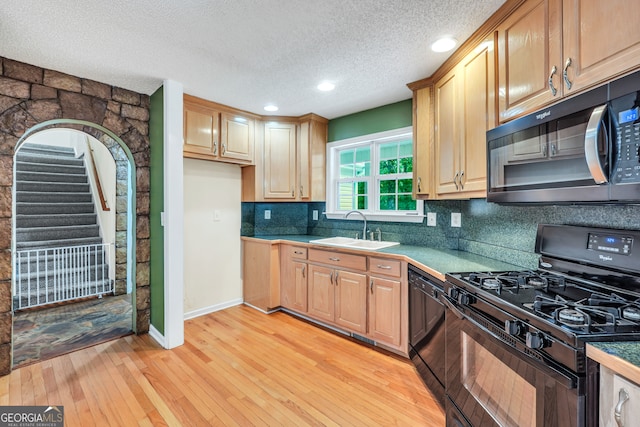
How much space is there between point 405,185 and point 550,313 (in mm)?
2220

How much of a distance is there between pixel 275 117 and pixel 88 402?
3037 millimetres

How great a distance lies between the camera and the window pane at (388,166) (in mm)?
3236

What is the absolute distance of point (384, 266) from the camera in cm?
250

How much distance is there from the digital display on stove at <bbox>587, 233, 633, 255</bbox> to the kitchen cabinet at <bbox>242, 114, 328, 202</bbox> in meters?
2.61

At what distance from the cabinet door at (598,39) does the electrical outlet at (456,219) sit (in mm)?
1444

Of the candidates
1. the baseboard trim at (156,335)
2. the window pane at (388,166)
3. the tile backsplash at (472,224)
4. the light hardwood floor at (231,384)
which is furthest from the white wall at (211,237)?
the window pane at (388,166)

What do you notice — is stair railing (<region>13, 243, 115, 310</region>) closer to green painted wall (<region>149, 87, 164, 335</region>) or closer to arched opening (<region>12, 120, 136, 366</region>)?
arched opening (<region>12, 120, 136, 366</region>)

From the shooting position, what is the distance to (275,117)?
11.8ft

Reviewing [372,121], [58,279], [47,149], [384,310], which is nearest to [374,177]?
[372,121]

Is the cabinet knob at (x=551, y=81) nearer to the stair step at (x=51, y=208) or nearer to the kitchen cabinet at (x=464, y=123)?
the kitchen cabinet at (x=464, y=123)

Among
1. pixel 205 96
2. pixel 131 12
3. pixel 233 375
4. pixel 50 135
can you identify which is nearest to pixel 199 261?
pixel 233 375

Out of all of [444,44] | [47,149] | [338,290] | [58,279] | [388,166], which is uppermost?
[47,149]

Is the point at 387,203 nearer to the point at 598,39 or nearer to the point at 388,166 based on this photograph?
the point at 388,166

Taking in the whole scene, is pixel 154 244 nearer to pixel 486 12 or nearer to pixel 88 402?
pixel 88 402
